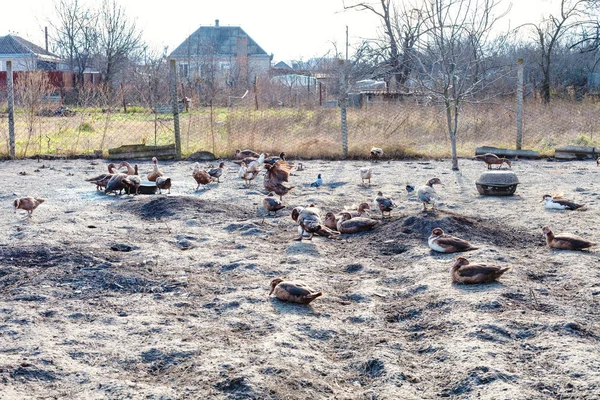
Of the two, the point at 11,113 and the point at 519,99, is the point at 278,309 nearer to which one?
the point at 11,113

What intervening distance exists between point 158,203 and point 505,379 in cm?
756

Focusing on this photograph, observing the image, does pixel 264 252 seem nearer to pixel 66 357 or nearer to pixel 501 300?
pixel 501 300

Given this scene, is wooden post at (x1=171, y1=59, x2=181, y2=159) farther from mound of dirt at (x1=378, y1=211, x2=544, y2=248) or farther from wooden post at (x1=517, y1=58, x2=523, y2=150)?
mound of dirt at (x1=378, y1=211, x2=544, y2=248)

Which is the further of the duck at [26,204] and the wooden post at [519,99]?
the wooden post at [519,99]

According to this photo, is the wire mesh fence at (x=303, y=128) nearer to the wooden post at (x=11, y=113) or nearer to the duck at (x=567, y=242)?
the wooden post at (x=11, y=113)

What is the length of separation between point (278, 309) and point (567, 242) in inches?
154

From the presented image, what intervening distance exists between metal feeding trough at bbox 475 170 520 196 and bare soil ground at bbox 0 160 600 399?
3.37 feet

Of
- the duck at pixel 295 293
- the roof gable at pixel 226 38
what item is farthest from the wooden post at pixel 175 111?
the roof gable at pixel 226 38

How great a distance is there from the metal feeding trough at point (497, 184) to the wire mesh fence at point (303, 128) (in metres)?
6.44

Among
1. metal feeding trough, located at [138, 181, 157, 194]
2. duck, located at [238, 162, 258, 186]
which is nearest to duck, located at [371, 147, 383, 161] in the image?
duck, located at [238, 162, 258, 186]

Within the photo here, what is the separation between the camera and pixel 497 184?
485 inches

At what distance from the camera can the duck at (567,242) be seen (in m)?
8.18

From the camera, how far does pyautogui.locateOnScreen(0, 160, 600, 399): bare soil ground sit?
471cm

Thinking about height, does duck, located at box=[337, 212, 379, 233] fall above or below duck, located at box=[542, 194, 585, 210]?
below
